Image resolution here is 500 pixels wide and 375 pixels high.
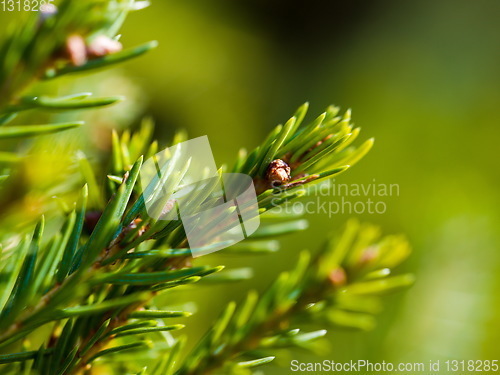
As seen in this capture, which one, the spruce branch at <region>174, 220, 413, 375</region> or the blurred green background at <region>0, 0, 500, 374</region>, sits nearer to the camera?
the spruce branch at <region>174, 220, 413, 375</region>

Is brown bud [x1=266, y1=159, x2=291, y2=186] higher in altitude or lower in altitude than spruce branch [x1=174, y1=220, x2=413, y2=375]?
higher

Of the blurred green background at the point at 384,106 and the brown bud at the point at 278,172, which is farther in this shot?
the blurred green background at the point at 384,106

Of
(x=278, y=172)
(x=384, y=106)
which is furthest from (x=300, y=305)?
(x=384, y=106)

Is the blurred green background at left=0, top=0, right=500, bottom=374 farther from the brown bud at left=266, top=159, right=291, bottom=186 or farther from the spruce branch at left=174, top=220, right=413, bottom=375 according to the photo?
the brown bud at left=266, top=159, right=291, bottom=186

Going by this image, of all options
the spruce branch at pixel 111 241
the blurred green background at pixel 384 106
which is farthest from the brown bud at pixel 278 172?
the blurred green background at pixel 384 106

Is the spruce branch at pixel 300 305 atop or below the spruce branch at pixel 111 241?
below

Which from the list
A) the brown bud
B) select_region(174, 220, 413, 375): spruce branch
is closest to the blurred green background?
select_region(174, 220, 413, 375): spruce branch

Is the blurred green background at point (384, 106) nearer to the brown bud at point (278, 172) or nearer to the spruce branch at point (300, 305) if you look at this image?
the spruce branch at point (300, 305)
